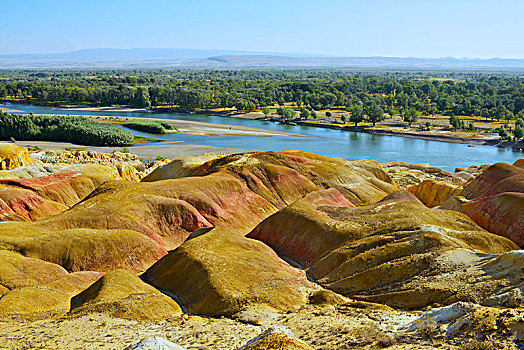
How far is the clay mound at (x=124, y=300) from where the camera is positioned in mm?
24859

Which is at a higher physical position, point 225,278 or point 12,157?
point 225,278

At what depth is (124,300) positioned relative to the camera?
25.8m

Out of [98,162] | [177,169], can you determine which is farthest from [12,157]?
[177,169]

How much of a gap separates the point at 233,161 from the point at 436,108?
5762 inches

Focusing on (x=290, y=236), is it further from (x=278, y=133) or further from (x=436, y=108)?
(x=436, y=108)

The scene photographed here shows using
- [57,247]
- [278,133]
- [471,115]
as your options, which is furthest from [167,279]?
[471,115]

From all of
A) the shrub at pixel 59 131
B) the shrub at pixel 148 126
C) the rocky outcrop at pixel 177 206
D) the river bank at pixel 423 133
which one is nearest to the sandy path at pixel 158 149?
the shrub at pixel 59 131

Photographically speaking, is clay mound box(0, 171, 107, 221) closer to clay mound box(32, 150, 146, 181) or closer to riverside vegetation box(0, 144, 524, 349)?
riverside vegetation box(0, 144, 524, 349)

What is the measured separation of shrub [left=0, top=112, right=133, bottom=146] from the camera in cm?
12075

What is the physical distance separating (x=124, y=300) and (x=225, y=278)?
19.4 feet

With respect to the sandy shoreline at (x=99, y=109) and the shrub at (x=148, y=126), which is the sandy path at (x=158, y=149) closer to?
the shrub at (x=148, y=126)

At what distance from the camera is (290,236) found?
4072cm

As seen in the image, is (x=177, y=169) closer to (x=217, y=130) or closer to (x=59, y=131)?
(x=59, y=131)

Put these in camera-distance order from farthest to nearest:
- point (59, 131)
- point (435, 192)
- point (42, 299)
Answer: point (59, 131) < point (435, 192) < point (42, 299)
